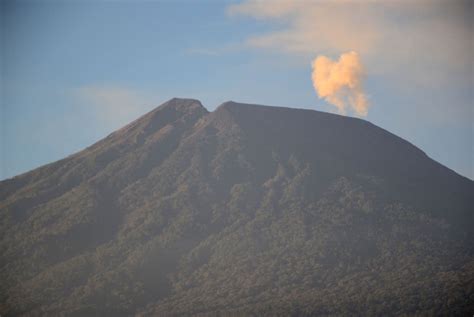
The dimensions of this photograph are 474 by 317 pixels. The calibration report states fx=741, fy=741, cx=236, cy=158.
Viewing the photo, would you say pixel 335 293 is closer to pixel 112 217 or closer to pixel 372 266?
pixel 372 266

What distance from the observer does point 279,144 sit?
3167 inches

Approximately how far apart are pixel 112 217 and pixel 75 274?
1062 centimetres

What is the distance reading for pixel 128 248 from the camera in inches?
2603

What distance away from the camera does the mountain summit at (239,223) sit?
57.6m

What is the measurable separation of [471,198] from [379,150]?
1153 cm

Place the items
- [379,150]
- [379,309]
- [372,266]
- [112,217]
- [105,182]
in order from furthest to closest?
[379,150], [105,182], [112,217], [372,266], [379,309]

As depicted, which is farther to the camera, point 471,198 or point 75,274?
point 471,198

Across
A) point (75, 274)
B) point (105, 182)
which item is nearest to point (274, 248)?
point (75, 274)

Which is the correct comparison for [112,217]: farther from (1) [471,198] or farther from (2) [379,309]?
(1) [471,198]

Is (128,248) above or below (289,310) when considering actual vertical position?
above

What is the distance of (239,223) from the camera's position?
68938 mm

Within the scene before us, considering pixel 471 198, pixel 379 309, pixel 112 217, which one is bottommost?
pixel 379 309

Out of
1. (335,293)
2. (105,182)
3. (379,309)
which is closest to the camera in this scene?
(379,309)

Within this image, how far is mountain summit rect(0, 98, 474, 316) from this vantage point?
57.6 metres
